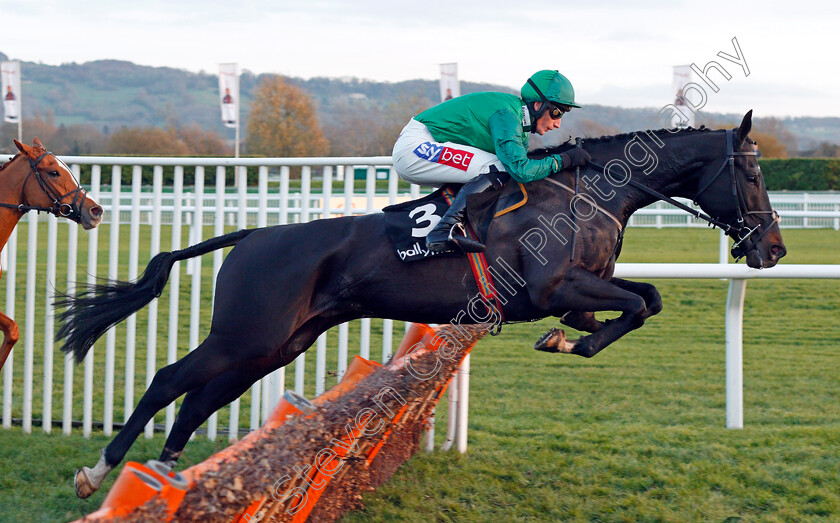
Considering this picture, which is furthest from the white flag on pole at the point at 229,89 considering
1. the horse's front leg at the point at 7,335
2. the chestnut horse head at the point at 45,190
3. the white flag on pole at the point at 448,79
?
the horse's front leg at the point at 7,335

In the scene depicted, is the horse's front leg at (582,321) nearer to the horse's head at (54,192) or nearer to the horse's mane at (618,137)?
the horse's mane at (618,137)

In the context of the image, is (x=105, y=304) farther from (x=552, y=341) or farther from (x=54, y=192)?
(x=552, y=341)

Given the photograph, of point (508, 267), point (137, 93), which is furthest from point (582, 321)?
point (137, 93)

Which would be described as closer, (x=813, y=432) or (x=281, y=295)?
(x=281, y=295)

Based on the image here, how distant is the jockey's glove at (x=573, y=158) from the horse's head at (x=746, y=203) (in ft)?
1.78

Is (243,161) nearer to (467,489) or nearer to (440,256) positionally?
(440,256)

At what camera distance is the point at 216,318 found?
338cm

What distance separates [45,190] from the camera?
4215 millimetres

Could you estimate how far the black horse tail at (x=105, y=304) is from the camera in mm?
3699

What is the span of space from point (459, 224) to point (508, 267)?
0.90 feet

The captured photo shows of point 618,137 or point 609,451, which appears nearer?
point 618,137

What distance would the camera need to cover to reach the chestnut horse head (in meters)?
4.20

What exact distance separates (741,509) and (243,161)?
2849 millimetres

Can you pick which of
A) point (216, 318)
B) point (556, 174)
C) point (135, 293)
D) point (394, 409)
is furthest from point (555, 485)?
point (135, 293)
